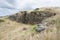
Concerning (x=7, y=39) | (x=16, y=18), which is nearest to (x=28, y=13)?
(x=16, y=18)

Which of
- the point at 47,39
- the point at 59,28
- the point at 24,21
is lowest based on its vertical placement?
the point at 24,21

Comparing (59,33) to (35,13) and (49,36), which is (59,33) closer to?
(49,36)

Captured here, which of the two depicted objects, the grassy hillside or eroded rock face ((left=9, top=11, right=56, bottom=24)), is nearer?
the grassy hillside

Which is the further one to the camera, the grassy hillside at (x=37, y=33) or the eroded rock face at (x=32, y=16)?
the eroded rock face at (x=32, y=16)

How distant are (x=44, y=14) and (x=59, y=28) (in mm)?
17740

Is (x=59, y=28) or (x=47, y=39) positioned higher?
(x=59, y=28)

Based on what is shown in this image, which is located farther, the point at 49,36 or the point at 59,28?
the point at 49,36

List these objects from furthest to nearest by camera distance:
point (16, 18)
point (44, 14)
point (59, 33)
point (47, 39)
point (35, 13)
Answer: point (16, 18), point (35, 13), point (44, 14), point (47, 39), point (59, 33)

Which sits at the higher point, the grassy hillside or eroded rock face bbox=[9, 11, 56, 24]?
the grassy hillside

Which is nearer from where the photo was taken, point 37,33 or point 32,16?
point 37,33

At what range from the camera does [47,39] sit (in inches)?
252

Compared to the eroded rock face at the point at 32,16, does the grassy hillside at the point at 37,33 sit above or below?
above

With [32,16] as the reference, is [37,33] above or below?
above

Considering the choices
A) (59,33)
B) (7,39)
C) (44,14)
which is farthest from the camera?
(44,14)
